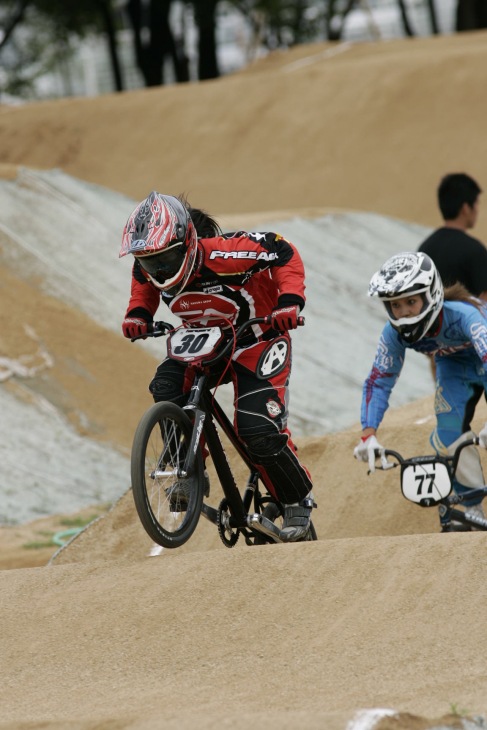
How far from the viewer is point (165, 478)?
6.54 metres

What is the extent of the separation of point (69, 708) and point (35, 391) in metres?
8.32

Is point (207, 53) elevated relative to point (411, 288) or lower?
lower

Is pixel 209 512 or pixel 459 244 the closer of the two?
pixel 209 512

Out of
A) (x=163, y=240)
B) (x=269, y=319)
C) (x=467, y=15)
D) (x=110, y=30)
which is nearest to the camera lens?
(x=163, y=240)

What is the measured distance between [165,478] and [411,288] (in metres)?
1.78

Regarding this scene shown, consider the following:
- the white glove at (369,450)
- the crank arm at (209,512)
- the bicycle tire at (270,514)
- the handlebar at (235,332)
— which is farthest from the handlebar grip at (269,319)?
the bicycle tire at (270,514)

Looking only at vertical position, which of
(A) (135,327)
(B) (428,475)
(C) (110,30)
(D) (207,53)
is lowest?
(D) (207,53)

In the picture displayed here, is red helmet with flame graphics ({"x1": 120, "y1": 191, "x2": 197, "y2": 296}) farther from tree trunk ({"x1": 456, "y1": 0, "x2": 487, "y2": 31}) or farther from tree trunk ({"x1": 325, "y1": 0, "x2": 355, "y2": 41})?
tree trunk ({"x1": 325, "y1": 0, "x2": 355, "y2": 41})

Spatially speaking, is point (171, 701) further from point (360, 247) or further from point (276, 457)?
point (360, 247)

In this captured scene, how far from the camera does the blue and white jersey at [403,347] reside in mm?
7047

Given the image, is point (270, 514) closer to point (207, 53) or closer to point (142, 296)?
point (142, 296)

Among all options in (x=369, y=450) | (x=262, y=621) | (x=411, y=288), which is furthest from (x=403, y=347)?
(x=262, y=621)

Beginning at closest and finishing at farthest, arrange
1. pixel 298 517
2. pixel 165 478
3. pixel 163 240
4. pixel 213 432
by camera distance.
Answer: pixel 163 240 → pixel 165 478 → pixel 213 432 → pixel 298 517

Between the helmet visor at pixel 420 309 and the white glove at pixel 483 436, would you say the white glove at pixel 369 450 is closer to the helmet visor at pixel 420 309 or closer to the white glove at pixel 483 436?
the white glove at pixel 483 436
